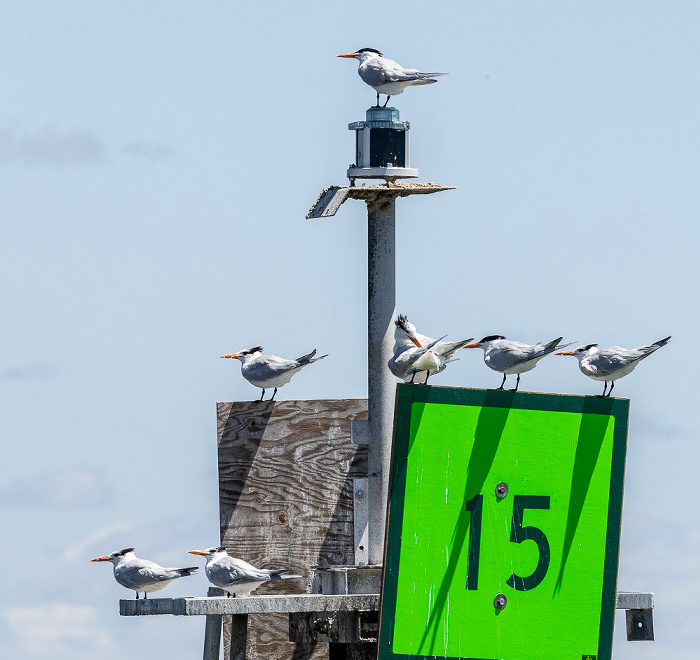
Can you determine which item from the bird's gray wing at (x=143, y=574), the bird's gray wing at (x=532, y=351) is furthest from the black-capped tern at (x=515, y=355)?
the bird's gray wing at (x=143, y=574)

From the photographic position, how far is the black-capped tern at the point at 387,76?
19.1m

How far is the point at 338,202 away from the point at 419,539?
3.29 metres

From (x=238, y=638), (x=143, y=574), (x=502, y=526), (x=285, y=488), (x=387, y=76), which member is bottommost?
(x=238, y=638)

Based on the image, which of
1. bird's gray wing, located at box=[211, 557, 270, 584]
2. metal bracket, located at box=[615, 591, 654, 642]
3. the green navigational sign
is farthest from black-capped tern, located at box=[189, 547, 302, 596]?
metal bracket, located at box=[615, 591, 654, 642]

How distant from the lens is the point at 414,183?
18562 mm

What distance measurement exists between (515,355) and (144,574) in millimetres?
4102

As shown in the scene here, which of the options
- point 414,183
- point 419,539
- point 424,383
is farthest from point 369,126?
point 419,539

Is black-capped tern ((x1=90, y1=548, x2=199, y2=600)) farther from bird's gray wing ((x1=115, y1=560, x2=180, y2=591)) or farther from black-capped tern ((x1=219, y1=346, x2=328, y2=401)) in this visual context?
black-capped tern ((x1=219, y1=346, x2=328, y2=401))

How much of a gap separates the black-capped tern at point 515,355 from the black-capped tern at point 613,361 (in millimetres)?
561

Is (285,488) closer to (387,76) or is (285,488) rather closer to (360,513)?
(360,513)

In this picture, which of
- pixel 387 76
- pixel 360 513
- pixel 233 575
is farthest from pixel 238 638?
pixel 387 76

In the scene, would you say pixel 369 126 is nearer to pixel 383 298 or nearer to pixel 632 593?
pixel 383 298

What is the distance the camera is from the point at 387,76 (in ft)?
62.7

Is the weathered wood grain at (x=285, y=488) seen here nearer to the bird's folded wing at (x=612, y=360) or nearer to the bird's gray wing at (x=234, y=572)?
the bird's gray wing at (x=234, y=572)
